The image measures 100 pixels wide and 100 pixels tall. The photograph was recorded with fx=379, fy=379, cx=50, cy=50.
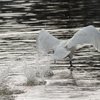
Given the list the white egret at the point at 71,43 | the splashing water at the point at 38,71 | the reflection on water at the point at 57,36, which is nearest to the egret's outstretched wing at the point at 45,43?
the white egret at the point at 71,43

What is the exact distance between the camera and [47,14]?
63.7ft

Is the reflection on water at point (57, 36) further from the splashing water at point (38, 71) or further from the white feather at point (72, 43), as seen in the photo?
the white feather at point (72, 43)

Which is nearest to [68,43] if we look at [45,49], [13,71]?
[45,49]

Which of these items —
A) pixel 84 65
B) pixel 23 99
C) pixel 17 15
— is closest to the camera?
pixel 23 99

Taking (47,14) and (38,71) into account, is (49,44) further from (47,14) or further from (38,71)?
(47,14)

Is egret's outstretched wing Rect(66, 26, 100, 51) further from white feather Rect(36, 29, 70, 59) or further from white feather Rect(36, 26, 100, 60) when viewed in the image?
white feather Rect(36, 29, 70, 59)

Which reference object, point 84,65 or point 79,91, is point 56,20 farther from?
point 79,91

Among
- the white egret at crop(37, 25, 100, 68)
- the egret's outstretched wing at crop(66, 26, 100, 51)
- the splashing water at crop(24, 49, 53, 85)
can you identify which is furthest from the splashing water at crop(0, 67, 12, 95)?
the egret's outstretched wing at crop(66, 26, 100, 51)

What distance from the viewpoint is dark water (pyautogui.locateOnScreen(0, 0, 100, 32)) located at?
16.4 metres

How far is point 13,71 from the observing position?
31.5 ft

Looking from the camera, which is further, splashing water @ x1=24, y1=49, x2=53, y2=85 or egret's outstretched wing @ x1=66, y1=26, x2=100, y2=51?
egret's outstretched wing @ x1=66, y1=26, x2=100, y2=51

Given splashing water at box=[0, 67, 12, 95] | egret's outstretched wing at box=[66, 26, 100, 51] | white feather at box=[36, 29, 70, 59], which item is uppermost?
egret's outstretched wing at box=[66, 26, 100, 51]

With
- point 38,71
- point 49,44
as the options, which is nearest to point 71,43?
point 49,44

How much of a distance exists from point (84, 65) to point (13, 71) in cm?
193
